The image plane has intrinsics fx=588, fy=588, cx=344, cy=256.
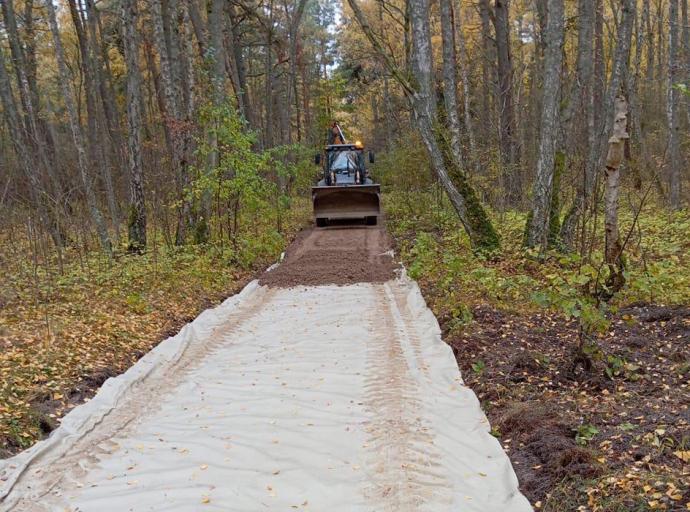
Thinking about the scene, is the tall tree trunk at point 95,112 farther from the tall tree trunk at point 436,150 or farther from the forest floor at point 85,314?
the tall tree trunk at point 436,150

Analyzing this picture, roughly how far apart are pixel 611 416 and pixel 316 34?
41603 mm

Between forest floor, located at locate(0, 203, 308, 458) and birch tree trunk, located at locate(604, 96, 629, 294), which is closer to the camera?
forest floor, located at locate(0, 203, 308, 458)

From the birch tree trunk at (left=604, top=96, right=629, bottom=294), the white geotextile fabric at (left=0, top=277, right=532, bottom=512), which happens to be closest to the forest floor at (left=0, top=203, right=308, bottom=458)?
the white geotextile fabric at (left=0, top=277, right=532, bottom=512)

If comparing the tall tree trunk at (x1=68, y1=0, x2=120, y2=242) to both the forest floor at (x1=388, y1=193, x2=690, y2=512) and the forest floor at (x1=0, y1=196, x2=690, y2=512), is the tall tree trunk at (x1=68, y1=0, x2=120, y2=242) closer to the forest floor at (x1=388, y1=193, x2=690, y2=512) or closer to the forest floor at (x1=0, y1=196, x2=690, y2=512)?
the forest floor at (x1=0, y1=196, x2=690, y2=512)

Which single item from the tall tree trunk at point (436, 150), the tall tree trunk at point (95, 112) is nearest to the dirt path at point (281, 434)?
the tall tree trunk at point (436, 150)

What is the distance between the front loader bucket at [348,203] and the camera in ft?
57.8

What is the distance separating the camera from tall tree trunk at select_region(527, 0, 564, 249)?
909 centimetres

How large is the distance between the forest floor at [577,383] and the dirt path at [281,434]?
232 millimetres

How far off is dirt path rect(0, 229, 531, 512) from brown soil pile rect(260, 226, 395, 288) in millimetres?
2783

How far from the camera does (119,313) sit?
7.66m

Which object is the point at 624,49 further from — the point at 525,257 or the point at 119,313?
the point at 119,313

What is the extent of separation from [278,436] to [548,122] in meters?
6.97

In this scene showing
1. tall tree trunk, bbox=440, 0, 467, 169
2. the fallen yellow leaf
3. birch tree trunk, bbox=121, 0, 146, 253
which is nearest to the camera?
the fallen yellow leaf

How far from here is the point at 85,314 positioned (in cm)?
741
